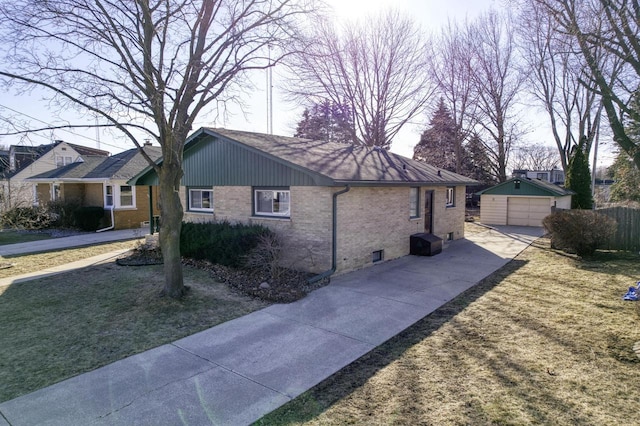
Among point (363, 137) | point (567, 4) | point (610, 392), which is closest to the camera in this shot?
point (610, 392)

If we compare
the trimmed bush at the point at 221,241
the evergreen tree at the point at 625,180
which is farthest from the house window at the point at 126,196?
the evergreen tree at the point at 625,180

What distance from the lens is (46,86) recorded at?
282 inches

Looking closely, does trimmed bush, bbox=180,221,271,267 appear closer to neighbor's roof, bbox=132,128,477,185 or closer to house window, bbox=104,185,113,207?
neighbor's roof, bbox=132,128,477,185

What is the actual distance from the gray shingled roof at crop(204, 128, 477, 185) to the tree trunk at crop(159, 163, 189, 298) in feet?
10.3

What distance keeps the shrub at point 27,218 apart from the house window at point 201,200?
11.0m

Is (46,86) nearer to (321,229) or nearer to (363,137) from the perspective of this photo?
(321,229)

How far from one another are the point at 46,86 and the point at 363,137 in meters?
23.4

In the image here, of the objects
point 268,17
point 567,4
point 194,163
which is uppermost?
point 567,4

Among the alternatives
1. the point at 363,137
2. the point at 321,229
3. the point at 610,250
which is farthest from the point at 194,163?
the point at 363,137

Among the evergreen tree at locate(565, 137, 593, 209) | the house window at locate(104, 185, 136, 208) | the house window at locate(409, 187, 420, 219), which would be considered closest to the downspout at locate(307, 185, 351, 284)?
the house window at locate(409, 187, 420, 219)

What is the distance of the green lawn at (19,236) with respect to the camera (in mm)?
16922

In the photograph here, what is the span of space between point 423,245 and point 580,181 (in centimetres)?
1658

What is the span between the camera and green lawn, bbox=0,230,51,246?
55.5 ft

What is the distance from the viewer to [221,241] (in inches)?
434
